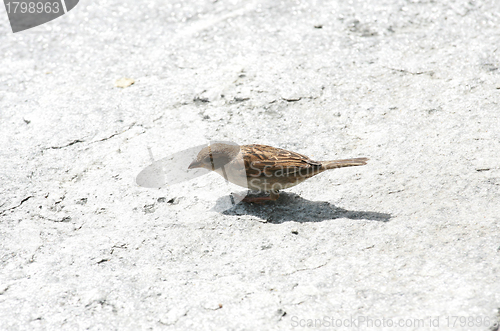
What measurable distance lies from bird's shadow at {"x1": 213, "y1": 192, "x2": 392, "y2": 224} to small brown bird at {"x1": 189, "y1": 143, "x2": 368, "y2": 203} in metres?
0.16

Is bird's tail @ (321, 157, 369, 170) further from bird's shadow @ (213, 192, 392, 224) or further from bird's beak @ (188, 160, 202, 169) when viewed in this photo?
bird's beak @ (188, 160, 202, 169)

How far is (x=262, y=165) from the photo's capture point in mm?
3803

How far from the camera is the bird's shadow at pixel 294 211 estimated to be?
360 centimetres

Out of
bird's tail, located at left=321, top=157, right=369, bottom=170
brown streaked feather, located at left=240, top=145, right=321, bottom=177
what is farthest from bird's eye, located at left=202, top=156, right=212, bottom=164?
bird's tail, located at left=321, top=157, right=369, bottom=170

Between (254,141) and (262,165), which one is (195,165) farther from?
(254,141)

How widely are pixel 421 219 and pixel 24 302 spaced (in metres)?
2.68

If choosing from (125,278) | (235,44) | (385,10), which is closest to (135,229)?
(125,278)

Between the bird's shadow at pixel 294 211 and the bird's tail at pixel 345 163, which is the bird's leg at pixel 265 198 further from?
the bird's tail at pixel 345 163

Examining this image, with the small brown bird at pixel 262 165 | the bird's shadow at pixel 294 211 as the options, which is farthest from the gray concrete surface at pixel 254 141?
the small brown bird at pixel 262 165

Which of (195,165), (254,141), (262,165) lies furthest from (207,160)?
(254,141)

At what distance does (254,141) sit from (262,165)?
77 centimetres

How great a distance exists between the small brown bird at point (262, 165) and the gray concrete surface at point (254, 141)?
0.23 meters

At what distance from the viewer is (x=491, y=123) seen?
4348 millimetres

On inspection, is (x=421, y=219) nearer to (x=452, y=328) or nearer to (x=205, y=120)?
(x=452, y=328)
